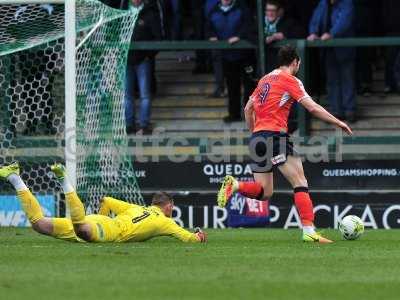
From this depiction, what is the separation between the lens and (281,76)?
1172 centimetres

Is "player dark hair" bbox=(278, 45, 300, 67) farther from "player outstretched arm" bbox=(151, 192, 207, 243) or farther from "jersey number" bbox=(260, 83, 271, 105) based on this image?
"player outstretched arm" bbox=(151, 192, 207, 243)

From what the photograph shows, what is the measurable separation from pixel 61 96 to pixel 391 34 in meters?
5.29

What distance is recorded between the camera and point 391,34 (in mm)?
17812

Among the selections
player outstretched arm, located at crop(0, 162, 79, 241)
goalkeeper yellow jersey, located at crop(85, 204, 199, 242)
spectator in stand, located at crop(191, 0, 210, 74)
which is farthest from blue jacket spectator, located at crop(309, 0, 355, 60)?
player outstretched arm, located at crop(0, 162, 79, 241)

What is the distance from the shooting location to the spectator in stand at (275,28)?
17.2 metres

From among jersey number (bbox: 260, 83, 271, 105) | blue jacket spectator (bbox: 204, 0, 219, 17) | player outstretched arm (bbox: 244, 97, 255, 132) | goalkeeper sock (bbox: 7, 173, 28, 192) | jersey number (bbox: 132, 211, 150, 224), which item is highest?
blue jacket spectator (bbox: 204, 0, 219, 17)

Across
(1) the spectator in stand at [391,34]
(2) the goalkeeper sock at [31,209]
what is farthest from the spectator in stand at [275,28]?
(2) the goalkeeper sock at [31,209]

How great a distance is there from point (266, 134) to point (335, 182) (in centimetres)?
540

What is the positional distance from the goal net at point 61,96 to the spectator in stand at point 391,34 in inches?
164

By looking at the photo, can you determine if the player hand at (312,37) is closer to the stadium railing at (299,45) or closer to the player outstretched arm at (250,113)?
the stadium railing at (299,45)

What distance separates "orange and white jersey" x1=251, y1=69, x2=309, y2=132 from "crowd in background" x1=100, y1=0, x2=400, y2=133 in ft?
17.9

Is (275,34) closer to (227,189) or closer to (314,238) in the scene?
(227,189)

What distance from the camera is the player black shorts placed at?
11.6 metres

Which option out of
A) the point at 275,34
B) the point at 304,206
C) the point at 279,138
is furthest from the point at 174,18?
the point at 304,206
